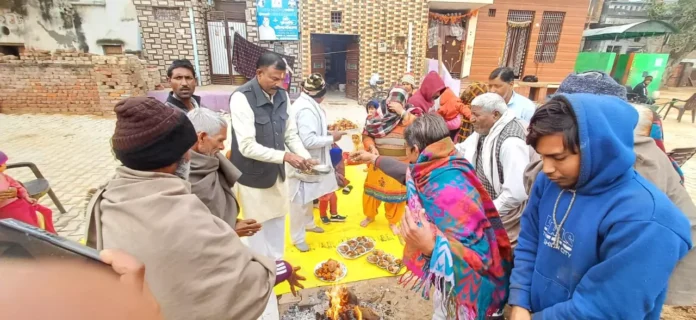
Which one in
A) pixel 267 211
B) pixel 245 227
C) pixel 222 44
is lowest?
pixel 267 211

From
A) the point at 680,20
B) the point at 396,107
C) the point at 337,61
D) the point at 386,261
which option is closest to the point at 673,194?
the point at 386,261

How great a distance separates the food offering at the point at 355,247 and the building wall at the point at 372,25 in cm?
937

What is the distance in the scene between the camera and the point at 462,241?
1.63m

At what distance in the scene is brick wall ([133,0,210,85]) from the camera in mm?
11188

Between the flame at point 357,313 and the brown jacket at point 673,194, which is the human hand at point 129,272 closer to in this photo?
the brown jacket at point 673,194

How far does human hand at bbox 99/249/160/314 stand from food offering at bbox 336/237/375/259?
10.7ft

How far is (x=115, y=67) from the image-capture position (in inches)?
371

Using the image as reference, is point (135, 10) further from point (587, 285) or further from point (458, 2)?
point (587, 285)

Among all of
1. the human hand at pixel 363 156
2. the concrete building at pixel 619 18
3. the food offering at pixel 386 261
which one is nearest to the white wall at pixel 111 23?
the human hand at pixel 363 156

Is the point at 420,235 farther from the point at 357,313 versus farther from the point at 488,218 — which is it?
the point at 357,313

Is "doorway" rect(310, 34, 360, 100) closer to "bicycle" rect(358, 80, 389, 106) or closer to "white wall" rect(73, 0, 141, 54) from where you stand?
"bicycle" rect(358, 80, 389, 106)

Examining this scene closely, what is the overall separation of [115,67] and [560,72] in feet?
55.4

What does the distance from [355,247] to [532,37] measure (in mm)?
13571

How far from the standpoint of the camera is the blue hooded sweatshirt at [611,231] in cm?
105
